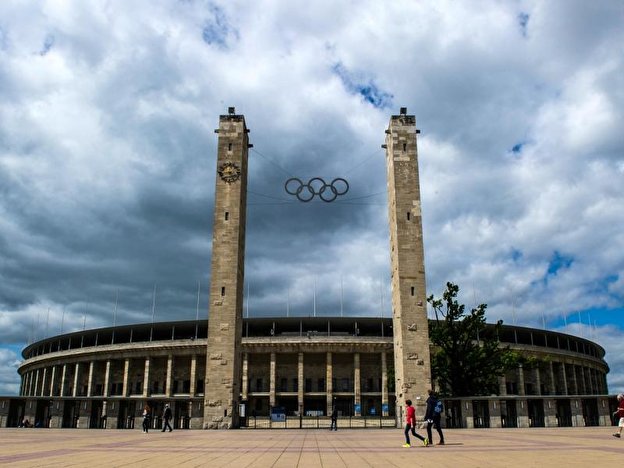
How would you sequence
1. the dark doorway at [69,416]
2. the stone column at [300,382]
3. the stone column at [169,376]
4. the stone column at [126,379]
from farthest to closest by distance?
the stone column at [126,379] → the stone column at [169,376] → the stone column at [300,382] → the dark doorway at [69,416]

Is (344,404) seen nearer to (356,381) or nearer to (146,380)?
(356,381)

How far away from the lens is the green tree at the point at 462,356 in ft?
145

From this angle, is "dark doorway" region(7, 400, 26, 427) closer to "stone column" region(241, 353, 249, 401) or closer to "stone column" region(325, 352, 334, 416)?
"stone column" region(241, 353, 249, 401)

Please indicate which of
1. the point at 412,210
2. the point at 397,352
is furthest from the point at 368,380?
the point at 412,210

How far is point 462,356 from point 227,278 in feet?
66.9

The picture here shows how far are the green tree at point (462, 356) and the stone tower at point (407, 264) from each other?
519cm

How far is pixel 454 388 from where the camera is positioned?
44344mm

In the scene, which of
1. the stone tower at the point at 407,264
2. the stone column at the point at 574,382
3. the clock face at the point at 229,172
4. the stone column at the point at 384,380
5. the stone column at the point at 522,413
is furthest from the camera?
the stone column at the point at 574,382

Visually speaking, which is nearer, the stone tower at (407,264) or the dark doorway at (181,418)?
the dark doorway at (181,418)

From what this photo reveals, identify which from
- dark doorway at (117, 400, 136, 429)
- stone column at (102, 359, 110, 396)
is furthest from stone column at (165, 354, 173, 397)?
dark doorway at (117, 400, 136, 429)

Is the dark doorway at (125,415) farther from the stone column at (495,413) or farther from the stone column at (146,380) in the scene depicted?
the stone column at (146,380)

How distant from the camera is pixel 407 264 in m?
41.3

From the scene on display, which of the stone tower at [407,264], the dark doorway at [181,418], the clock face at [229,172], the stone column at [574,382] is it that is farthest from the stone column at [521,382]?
the clock face at [229,172]

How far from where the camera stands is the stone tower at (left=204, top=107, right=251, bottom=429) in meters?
38.5
